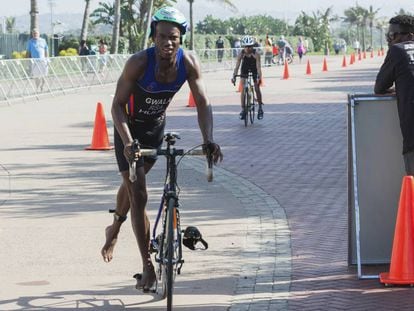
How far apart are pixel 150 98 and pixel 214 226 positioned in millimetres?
3290

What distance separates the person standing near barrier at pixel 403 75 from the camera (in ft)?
25.4

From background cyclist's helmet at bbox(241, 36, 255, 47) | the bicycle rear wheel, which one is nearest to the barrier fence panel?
the bicycle rear wheel

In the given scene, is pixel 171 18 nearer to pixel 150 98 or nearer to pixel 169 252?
pixel 150 98

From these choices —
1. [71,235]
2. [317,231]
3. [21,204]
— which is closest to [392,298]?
[317,231]

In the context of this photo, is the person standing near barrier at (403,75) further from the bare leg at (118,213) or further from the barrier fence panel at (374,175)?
the bare leg at (118,213)

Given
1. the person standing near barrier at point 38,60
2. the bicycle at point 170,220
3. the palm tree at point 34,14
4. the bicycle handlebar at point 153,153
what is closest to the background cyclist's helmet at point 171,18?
the bicycle at point 170,220

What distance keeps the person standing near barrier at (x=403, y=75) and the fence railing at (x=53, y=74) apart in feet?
68.5

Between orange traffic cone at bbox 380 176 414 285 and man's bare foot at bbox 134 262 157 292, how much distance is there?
1605 mm

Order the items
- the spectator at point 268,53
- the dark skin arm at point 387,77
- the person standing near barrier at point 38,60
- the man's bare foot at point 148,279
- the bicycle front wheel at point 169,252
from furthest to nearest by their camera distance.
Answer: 1. the spectator at point 268,53
2. the person standing near barrier at point 38,60
3. the dark skin arm at point 387,77
4. the man's bare foot at point 148,279
5. the bicycle front wheel at point 169,252

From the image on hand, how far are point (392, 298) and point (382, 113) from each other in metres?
1.42

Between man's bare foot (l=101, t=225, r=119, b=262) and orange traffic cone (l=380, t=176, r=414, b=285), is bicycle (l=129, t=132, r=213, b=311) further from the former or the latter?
orange traffic cone (l=380, t=176, r=414, b=285)

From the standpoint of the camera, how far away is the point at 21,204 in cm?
1185

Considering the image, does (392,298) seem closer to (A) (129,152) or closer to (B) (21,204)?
(A) (129,152)

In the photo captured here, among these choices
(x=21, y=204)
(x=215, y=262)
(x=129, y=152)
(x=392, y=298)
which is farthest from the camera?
(x=21, y=204)
